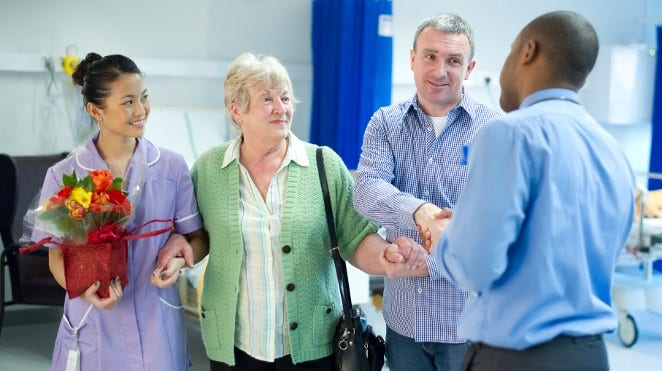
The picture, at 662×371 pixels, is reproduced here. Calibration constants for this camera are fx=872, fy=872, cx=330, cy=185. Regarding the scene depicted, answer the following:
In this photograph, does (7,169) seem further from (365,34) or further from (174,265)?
(174,265)

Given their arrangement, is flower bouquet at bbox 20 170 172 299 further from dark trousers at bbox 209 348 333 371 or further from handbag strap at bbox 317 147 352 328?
Answer: handbag strap at bbox 317 147 352 328

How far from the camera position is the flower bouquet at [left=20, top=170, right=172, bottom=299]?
2.28 m

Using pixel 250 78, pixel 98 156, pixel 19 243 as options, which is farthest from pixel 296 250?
pixel 19 243

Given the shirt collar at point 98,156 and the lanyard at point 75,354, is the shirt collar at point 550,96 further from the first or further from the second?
the lanyard at point 75,354

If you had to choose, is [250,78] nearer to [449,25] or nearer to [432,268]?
[449,25]

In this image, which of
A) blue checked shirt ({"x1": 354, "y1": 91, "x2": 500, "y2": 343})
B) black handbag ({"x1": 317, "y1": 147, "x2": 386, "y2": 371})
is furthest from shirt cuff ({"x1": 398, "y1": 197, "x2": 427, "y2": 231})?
black handbag ({"x1": 317, "y1": 147, "x2": 386, "y2": 371})

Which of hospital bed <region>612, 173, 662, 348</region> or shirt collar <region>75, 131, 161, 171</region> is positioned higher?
shirt collar <region>75, 131, 161, 171</region>

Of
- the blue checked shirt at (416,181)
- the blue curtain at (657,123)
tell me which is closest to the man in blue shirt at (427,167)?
the blue checked shirt at (416,181)

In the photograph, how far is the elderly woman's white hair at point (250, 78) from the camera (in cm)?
248

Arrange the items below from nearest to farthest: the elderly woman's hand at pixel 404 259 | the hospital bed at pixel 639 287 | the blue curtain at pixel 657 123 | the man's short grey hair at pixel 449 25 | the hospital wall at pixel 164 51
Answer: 1. the elderly woman's hand at pixel 404 259
2. the man's short grey hair at pixel 449 25
3. the hospital bed at pixel 639 287
4. the hospital wall at pixel 164 51
5. the blue curtain at pixel 657 123

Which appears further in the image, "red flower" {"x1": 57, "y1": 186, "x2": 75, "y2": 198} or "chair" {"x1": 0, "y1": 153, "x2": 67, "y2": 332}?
"chair" {"x1": 0, "y1": 153, "x2": 67, "y2": 332}

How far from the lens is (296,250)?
8.02ft

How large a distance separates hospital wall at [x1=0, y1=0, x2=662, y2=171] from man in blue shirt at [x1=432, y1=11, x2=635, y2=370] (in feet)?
14.8

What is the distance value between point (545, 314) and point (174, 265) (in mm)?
1143
